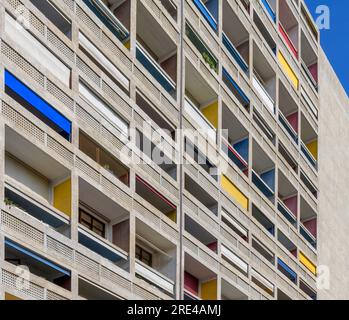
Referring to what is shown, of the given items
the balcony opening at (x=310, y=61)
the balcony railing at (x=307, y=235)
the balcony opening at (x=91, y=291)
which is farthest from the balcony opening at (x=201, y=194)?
the balcony opening at (x=310, y=61)

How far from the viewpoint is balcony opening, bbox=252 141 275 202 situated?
36334 mm

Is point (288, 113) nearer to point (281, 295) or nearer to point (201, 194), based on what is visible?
point (281, 295)

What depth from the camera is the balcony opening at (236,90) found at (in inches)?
1335

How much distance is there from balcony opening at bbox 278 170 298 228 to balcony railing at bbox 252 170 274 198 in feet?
3.67

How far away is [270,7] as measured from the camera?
132ft

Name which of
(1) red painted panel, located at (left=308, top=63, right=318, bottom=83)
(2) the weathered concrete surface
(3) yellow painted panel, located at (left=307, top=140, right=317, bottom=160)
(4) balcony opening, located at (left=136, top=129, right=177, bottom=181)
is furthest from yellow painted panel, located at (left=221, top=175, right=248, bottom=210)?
(1) red painted panel, located at (left=308, top=63, right=318, bottom=83)

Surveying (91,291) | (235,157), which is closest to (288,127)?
(235,157)

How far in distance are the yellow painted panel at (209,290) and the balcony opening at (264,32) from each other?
39.2ft

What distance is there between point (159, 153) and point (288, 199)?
1390 cm

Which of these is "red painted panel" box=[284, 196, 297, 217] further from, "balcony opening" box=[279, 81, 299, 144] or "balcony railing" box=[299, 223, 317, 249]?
"balcony opening" box=[279, 81, 299, 144]

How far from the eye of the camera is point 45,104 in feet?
74.5

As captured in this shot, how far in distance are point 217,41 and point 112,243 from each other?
10.6 m

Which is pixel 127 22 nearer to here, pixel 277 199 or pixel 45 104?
pixel 45 104
